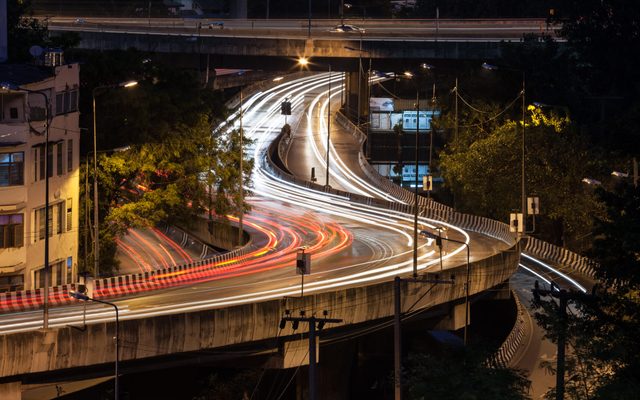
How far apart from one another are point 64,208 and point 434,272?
61.7 feet

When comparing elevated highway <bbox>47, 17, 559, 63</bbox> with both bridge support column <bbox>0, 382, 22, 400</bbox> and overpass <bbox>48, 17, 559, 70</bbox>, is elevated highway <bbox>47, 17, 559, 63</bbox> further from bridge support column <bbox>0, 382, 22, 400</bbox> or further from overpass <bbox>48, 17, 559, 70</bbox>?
bridge support column <bbox>0, 382, 22, 400</bbox>

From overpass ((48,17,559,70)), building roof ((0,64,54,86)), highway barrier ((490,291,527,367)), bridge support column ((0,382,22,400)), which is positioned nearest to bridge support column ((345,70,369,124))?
overpass ((48,17,559,70))

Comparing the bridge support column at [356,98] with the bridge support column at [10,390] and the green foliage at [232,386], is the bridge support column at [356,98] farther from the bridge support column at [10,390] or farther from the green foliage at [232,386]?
the bridge support column at [10,390]

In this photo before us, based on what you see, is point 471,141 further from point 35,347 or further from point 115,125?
point 35,347

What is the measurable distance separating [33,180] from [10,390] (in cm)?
2103

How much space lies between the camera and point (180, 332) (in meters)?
56.1

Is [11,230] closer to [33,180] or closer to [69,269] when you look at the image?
[33,180]

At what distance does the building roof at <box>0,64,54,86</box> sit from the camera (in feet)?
239

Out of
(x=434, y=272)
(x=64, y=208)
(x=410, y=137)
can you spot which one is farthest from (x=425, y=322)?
(x=410, y=137)

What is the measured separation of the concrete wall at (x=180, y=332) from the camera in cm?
5191

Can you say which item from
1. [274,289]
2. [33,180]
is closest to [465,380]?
[274,289]

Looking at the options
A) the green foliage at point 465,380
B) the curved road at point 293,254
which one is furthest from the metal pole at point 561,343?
the curved road at point 293,254

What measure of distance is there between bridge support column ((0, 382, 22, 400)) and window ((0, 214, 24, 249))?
61.1 feet

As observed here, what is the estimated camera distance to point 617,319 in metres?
47.2
